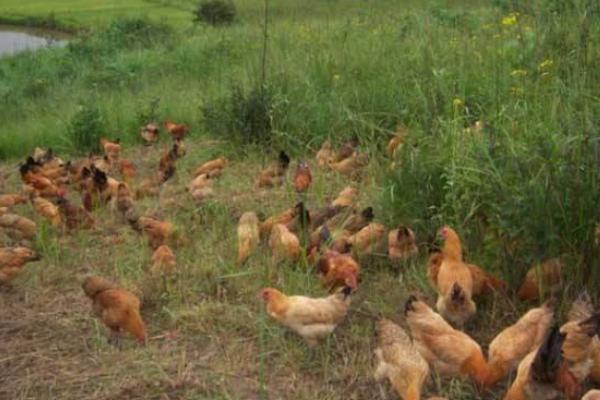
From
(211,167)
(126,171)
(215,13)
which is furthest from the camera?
(215,13)

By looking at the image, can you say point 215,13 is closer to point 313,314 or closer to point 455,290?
point 313,314

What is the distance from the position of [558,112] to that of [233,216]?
2137 millimetres

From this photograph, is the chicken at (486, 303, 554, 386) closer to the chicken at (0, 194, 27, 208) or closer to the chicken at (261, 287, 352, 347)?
the chicken at (261, 287, 352, 347)

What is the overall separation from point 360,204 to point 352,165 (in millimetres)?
A: 609

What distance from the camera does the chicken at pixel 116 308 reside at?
145 inches

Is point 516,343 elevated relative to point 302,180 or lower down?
elevated

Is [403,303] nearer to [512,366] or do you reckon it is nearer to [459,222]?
[459,222]

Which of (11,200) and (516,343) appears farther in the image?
(11,200)

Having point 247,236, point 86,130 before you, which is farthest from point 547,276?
point 86,130

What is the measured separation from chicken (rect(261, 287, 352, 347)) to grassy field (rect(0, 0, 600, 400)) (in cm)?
9

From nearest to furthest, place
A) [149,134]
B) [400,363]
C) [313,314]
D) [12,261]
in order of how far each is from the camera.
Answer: [400,363] → [313,314] → [12,261] → [149,134]

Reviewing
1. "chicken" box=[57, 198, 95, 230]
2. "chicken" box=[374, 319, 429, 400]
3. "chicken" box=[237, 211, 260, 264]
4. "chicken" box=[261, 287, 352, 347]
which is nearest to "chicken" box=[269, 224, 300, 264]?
"chicken" box=[237, 211, 260, 264]

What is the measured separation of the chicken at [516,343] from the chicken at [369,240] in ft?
3.77

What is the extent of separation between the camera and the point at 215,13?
1853 cm
